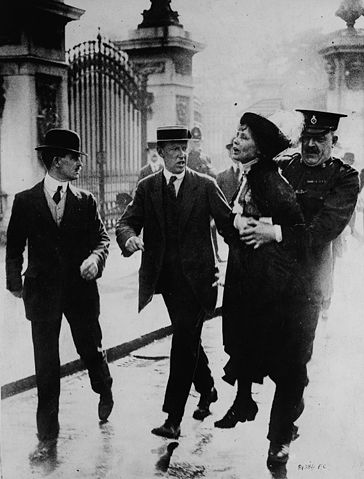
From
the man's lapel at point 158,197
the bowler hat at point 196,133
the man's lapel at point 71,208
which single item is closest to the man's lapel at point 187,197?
the man's lapel at point 158,197

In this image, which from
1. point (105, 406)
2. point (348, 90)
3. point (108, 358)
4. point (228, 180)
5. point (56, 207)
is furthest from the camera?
point (228, 180)

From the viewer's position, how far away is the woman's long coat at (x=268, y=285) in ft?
11.2

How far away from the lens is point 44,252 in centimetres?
372

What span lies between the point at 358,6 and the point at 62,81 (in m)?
3.29

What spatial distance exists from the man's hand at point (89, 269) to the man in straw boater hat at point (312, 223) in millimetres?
862

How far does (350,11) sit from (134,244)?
202 centimetres


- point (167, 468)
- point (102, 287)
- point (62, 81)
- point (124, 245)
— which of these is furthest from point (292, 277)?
point (62, 81)

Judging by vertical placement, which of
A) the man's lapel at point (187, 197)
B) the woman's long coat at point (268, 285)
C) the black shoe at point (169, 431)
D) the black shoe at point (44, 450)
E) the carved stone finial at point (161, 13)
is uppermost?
the carved stone finial at point (161, 13)

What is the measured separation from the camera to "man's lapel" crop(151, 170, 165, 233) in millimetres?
3783

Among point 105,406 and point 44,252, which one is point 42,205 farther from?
point 105,406

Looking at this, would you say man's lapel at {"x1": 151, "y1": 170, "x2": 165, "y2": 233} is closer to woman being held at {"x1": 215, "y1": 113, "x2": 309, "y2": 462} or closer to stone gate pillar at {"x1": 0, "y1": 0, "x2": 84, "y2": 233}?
woman being held at {"x1": 215, "y1": 113, "x2": 309, "y2": 462}

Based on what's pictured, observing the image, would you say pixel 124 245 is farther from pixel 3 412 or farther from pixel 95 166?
pixel 95 166

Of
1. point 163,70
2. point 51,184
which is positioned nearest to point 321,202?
point 51,184

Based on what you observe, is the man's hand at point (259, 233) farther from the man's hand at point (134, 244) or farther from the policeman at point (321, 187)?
the man's hand at point (134, 244)
